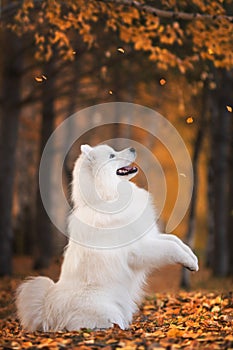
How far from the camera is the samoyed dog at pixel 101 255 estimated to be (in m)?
7.84

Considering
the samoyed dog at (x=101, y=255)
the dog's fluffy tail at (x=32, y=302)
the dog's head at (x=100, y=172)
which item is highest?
the dog's head at (x=100, y=172)

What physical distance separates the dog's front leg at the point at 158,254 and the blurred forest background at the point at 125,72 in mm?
3944

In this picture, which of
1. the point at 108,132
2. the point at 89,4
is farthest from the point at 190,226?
the point at 108,132

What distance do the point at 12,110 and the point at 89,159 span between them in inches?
433

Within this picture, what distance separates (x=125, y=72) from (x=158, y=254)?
13151 millimetres

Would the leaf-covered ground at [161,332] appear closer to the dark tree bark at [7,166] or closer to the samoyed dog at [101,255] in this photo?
the samoyed dog at [101,255]

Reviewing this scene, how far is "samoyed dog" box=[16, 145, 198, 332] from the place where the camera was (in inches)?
309

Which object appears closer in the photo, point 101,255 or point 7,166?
point 101,255

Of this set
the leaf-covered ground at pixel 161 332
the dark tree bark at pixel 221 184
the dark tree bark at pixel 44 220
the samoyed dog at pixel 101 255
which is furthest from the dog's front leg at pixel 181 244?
the dark tree bark at pixel 44 220

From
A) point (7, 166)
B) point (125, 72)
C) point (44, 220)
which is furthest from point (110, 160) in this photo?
point (44, 220)

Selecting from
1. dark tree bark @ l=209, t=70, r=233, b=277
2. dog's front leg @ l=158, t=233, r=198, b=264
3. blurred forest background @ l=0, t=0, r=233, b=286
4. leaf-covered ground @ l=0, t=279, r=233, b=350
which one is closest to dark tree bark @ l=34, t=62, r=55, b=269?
blurred forest background @ l=0, t=0, r=233, b=286

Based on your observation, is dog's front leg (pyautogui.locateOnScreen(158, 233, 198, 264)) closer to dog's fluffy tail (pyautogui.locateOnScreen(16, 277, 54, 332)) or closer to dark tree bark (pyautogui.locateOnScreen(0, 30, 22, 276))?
dog's fluffy tail (pyautogui.locateOnScreen(16, 277, 54, 332))

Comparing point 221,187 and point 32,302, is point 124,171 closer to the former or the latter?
point 32,302

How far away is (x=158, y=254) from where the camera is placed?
7902 mm
